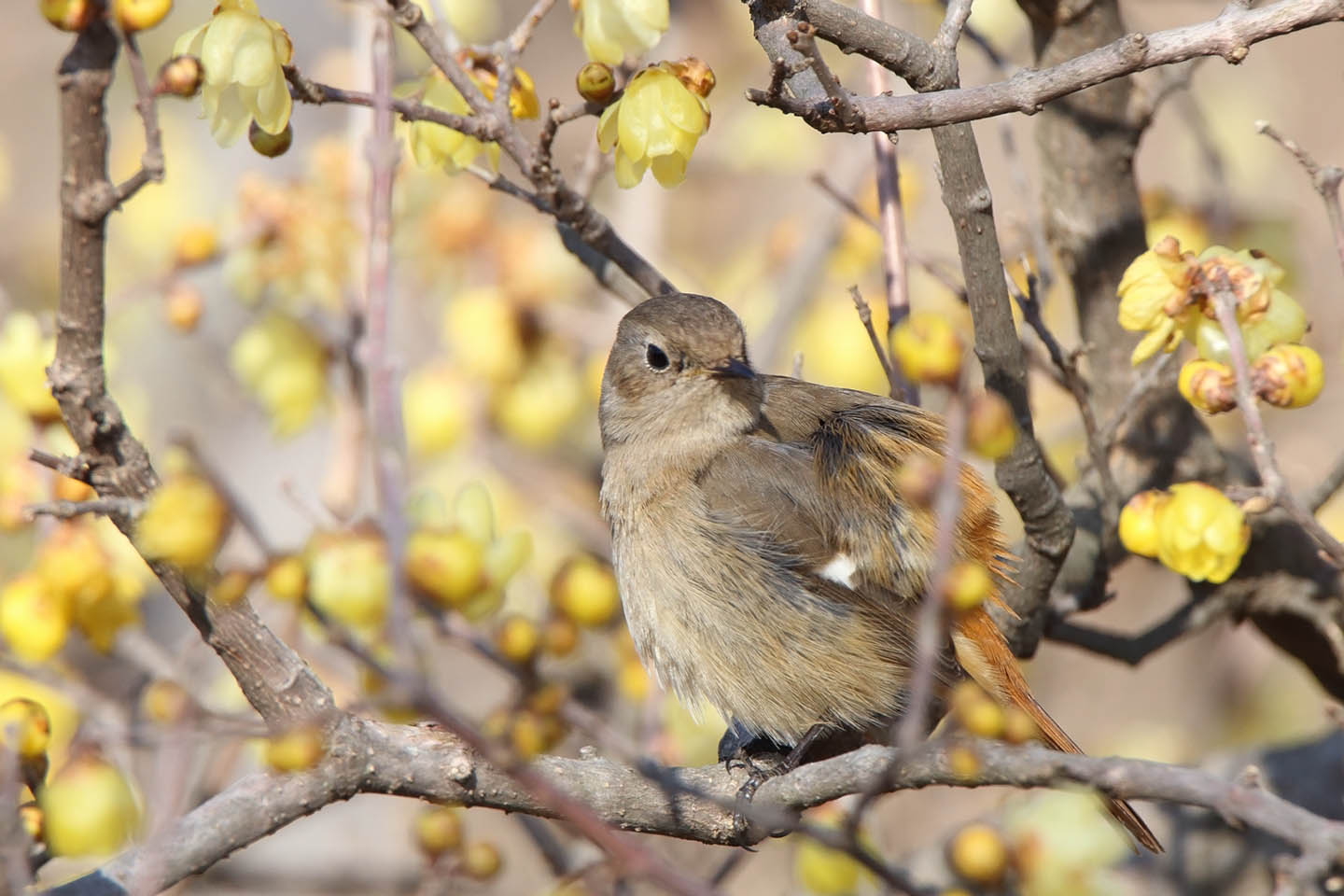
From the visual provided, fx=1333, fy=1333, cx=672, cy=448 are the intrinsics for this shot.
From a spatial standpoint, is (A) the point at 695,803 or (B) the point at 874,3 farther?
(B) the point at 874,3

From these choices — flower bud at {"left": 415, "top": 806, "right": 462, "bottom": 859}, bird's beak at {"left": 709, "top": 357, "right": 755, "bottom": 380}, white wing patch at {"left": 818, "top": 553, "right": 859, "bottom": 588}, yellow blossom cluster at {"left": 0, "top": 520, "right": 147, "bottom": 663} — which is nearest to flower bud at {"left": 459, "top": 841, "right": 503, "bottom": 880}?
flower bud at {"left": 415, "top": 806, "right": 462, "bottom": 859}

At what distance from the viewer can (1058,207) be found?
3.61 m

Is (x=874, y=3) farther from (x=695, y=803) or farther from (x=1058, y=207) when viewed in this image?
(x=695, y=803)

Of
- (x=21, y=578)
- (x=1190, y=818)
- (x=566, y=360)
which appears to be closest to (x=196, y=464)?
(x=21, y=578)

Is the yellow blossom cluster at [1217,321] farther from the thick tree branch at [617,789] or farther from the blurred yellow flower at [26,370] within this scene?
the blurred yellow flower at [26,370]

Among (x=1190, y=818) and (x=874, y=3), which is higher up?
(x=874, y=3)

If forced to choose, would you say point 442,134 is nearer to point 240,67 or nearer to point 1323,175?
point 240,67

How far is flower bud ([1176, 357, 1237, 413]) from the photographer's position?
2.49m

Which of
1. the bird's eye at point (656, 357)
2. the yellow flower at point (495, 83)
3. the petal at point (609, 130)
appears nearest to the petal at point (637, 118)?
the petal at point (609, 130)

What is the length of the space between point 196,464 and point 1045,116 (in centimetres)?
242

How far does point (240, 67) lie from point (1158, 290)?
174 centimetres

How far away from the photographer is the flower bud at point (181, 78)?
2.11 metres

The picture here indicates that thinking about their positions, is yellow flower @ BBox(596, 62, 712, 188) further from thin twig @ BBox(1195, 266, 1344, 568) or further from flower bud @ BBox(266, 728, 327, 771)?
flower bud @ BBox(266, 728, 327, 771)

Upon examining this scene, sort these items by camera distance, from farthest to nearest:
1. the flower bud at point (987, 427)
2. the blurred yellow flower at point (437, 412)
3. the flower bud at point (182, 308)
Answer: the blurred yellow flower at point (437, 412) → the flower bud at point (182, 308) → the flower bud at point (987, 427)
